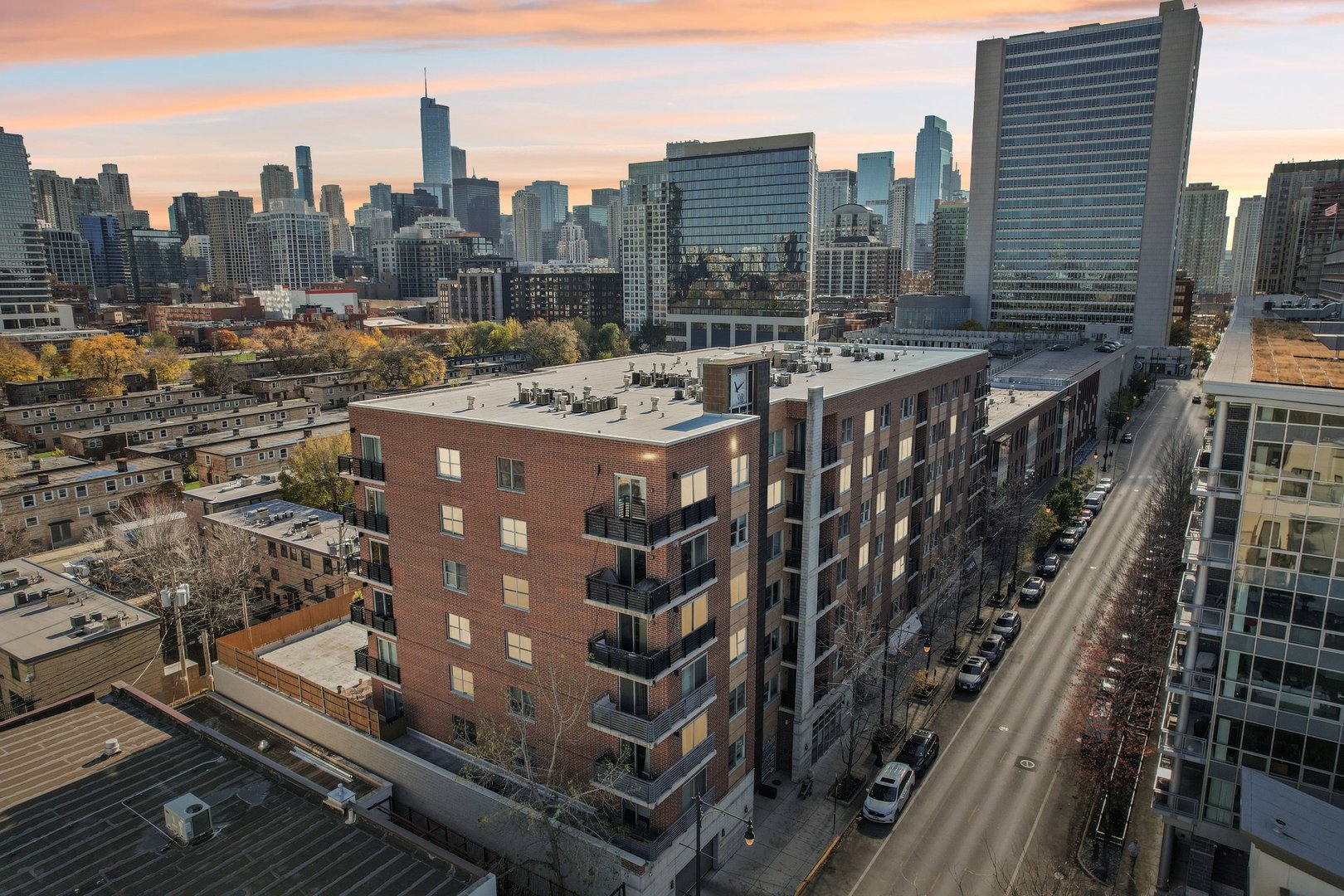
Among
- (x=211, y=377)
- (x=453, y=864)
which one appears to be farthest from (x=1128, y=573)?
(x=211, y=377)

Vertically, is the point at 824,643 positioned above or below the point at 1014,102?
below

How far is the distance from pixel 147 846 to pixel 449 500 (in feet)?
53.3

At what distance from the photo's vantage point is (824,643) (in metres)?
44.7

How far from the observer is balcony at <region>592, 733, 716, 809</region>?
31.2 meters

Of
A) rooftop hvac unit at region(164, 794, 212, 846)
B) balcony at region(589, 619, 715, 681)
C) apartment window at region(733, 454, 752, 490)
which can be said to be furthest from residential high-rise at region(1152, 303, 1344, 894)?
rooftop hvac unit at region(164, 794, 212, 846)

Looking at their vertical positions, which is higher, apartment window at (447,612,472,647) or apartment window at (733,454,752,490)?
apartment window at (733,454,752,490)

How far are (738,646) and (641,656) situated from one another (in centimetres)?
792

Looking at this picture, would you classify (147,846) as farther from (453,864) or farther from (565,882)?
(565,882)

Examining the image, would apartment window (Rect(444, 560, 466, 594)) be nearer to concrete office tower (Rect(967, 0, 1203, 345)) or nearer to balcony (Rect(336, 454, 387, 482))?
balcony (Rect(336, 454, 387, 482))

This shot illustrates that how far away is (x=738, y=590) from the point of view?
36312 millimetres

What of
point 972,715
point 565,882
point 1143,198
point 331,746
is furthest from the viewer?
point 1143,198

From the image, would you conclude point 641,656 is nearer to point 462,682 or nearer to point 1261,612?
point 462,682

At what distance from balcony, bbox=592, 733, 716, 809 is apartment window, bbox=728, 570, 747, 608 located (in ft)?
22.4

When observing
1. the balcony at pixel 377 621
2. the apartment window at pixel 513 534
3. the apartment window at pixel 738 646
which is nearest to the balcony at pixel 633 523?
the apartment window at pixel 513 534
